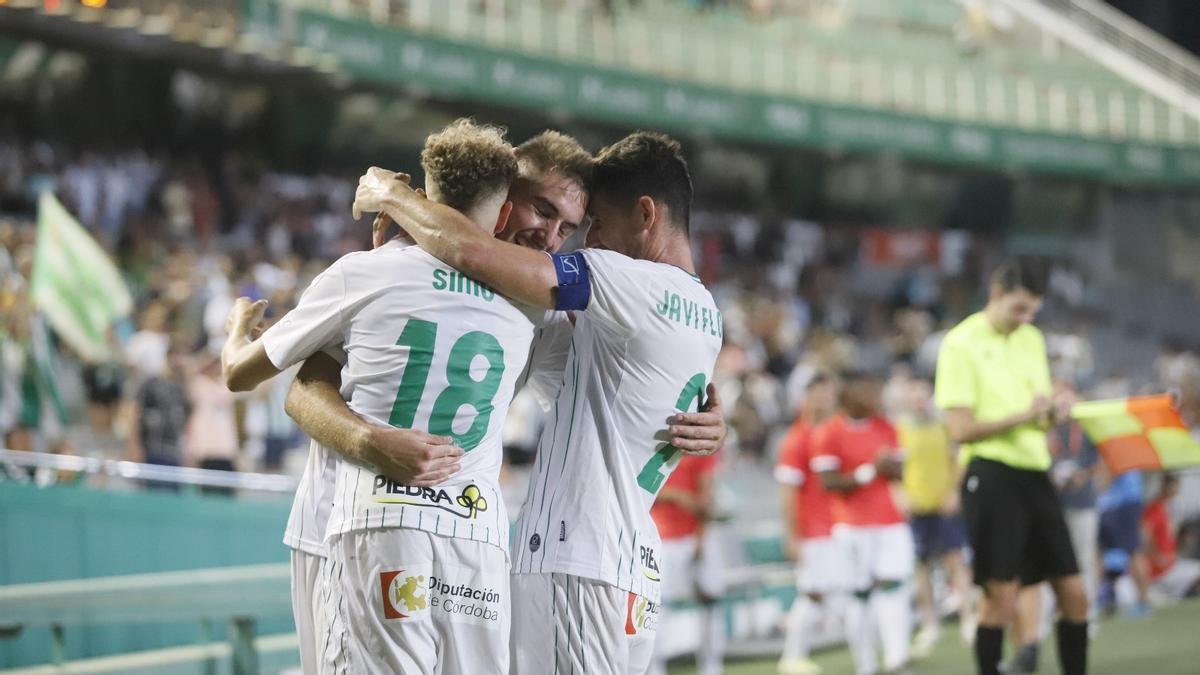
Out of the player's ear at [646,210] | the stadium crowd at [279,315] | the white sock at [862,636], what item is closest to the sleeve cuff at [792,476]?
the white sock at [862,636]

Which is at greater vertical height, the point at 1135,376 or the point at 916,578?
the point at 1135,376

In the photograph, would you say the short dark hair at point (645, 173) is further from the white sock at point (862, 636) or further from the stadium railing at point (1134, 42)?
the stadium railing at point (1134, 42)

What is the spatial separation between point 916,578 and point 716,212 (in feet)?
44.9

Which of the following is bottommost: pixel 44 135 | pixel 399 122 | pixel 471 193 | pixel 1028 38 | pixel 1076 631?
pixel 1076 631

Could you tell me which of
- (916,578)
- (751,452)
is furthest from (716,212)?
(916,578)

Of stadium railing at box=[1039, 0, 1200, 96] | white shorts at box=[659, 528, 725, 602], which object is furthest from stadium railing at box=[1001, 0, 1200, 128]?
white shorts at box=[659, 528, 725, 602]

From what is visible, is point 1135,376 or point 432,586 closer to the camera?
point 432,586

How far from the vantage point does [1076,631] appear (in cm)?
680

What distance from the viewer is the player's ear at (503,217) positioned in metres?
3.96

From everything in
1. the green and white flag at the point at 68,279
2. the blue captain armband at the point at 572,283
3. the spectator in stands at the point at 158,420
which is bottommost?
the blue captain armband at the point at 572,283

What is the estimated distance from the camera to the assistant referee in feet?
22.2

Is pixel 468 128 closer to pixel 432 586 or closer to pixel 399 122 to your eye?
pixel 432 586

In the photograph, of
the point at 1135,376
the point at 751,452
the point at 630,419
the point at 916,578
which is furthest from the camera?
the point at 1135,376

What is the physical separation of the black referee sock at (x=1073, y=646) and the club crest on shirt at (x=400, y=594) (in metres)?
4.31
